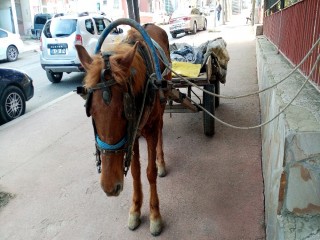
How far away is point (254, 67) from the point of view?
10.6 metres

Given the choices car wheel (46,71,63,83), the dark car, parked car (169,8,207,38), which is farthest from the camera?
parked car (169,8,207,38)

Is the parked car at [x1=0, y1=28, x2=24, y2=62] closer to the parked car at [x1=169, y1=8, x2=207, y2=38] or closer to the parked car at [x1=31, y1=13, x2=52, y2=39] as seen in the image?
the parked car at [x1=31, y1=13, x2=52, y2=39]

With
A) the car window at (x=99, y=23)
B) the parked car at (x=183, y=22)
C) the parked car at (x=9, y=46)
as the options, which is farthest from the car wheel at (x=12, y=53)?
the parked car at (x=183, y=22)

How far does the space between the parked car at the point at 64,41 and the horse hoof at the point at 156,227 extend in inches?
297

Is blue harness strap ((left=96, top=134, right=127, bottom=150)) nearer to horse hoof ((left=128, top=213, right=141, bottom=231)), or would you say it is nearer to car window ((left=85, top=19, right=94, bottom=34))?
horse hoof ((left=128, top=213, right=141, bottom=231))

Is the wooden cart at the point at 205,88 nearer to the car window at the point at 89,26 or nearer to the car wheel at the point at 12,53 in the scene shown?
the car window at the point at 89,26

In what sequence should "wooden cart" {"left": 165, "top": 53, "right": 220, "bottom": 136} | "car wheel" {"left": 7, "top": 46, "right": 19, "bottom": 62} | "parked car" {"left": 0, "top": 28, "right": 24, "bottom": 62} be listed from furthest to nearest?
"car wheel" {"left": 7, "top": 46, "right": 19, "bottom": 62} < "parked car" {"left": 0, "top": 28, "right": 24, "bottom": 62} < "wooden cart" {"left": 165, "top": 53, "right": 220, "bottom": 136}

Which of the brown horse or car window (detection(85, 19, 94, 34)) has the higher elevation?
car window (detection(85, 19, 94, 34))

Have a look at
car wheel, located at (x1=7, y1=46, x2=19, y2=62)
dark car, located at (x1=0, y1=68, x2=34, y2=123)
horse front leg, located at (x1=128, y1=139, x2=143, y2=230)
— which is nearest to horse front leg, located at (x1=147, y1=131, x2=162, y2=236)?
horse front leg, located at (x1=128, y1=139, x2=143, y2=230)

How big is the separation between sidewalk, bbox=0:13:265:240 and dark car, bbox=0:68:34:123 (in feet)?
2.63

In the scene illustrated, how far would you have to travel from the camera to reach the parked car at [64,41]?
9992 millimetres

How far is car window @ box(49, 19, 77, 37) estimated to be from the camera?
408 inches

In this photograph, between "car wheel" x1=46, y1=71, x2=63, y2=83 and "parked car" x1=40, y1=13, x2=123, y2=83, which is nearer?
"parked car" x1=40, y1=13, x2=123, y2=83

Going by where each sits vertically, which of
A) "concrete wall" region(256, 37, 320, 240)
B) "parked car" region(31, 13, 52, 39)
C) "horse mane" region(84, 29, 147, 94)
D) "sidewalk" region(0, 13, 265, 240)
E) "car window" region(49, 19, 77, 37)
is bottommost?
"sidewalk" region(0, 13, 265, 240)
